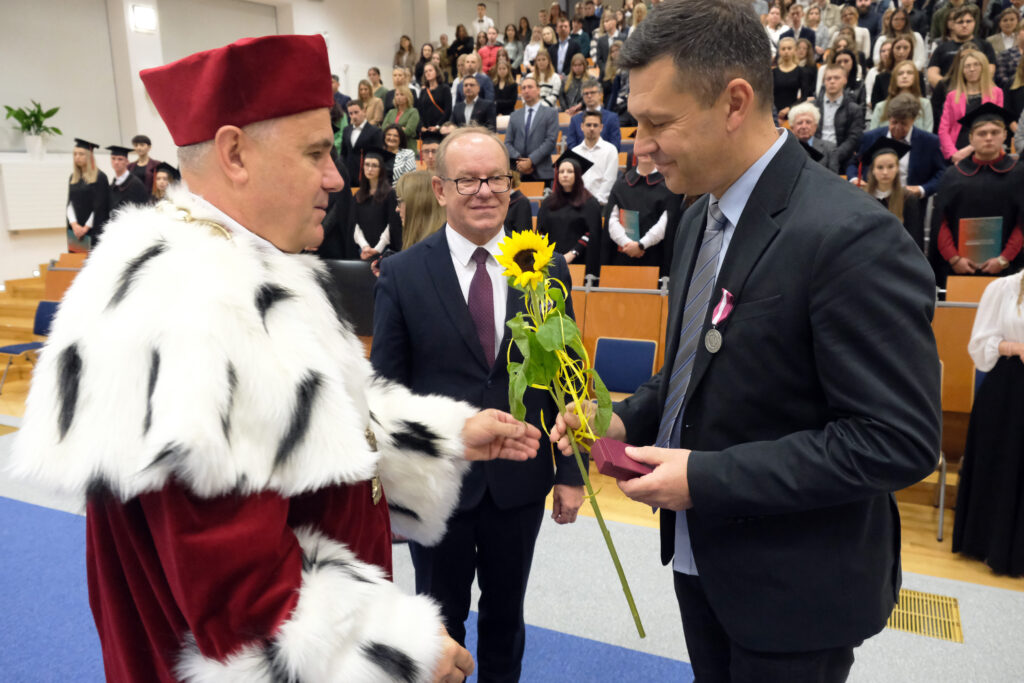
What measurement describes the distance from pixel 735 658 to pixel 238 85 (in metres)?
1.30

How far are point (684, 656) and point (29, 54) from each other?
13127 millimetres

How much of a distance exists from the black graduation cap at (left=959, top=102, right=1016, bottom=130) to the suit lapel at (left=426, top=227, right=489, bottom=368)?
443 centimetres

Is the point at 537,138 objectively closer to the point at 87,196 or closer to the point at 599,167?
the point at 599,167

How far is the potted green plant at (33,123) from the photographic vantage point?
1024 centimetres

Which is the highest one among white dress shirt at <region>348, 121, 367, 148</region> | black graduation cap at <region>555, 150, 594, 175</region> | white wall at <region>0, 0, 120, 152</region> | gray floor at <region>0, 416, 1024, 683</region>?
white wall at <region>0, 0, 120, 152</region>

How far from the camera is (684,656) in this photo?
2502mm

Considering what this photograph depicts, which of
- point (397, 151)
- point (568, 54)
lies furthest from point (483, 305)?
point (568, 54)

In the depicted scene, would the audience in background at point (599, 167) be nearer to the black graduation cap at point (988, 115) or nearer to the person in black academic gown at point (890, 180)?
the person in black academic gown at point (890, 180)

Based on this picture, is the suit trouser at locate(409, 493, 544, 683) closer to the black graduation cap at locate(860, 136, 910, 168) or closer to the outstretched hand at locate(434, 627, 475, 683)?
the outstretched hand at locate(434, 627, 475, 683)

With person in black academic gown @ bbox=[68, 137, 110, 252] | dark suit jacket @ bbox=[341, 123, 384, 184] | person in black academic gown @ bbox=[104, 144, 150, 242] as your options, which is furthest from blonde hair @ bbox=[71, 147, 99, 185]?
dark suit jacket @ bbox=[341, 123, 384, 184]

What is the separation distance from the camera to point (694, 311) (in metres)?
1.31

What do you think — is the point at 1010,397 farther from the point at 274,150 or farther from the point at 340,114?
the point at 340,114

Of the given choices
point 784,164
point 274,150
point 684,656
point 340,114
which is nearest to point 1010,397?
point 684,656

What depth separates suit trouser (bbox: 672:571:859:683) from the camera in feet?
3.84
